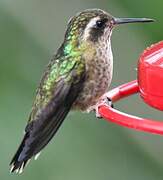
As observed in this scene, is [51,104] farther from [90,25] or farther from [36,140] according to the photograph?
[90,25]

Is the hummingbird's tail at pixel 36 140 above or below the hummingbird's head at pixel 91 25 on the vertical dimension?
below

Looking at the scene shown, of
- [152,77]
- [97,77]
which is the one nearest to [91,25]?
[97,77]

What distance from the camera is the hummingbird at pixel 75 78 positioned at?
7723 millimetres

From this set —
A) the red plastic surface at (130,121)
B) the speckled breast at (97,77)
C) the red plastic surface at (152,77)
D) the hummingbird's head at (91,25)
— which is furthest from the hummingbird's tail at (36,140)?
the red plastic surface at (152,77)

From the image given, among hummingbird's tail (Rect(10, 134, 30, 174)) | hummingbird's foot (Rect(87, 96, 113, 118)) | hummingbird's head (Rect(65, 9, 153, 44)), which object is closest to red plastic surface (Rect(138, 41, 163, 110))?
hummingbird's foot (Rect(87, 96, 113, 118))

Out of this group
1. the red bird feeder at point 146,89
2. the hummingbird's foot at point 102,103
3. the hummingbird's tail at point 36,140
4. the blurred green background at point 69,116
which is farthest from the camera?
the blurred green background at point 69,116


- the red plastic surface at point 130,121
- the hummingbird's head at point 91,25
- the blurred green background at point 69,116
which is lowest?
the blurred green background at point 69,116

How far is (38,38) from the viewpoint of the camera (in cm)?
925

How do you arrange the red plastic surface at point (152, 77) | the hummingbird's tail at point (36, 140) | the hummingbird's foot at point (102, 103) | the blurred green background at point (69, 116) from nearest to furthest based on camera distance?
the red plastic surface at point (152, 77) < the hummingbird's foot at point (102, 103) < the hummingbird's tail at point (36, 140) < the blurred green background at point (69, 116)

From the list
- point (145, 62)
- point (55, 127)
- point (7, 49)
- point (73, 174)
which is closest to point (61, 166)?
point (73, 174)

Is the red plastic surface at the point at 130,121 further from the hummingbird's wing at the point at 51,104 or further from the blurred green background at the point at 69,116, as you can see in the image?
the blurred green background at the point at 69,116

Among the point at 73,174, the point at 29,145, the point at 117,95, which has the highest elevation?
the point at 117,95
